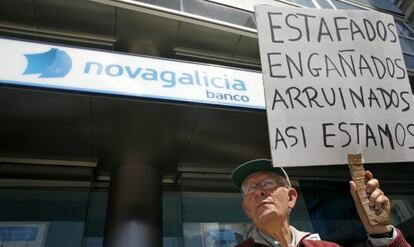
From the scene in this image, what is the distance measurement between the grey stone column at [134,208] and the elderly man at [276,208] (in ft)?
7.68

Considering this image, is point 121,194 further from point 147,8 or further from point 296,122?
point 296,122

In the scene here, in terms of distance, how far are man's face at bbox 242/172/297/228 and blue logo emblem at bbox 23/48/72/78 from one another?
236 centimetres

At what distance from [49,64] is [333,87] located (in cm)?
276

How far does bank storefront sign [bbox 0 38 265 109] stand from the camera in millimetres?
3264

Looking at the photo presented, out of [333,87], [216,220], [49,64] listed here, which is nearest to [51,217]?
[49,64]

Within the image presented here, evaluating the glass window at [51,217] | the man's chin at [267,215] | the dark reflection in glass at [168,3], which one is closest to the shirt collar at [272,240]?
the man's chin at [267,215]

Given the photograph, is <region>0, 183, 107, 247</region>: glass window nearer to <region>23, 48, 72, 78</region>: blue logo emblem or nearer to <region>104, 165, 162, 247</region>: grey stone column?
<region>104, 165, 162, 247</region>: grey stone column

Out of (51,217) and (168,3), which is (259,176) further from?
(168,3)

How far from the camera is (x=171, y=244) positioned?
4.30 metres

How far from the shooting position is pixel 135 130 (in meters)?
4.18

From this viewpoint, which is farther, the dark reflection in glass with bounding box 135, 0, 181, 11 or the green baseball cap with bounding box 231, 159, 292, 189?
the dark reflection in glass with bounding box 135, 0, 181, 11

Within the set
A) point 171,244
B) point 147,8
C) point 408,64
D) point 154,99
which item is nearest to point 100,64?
point 154,99

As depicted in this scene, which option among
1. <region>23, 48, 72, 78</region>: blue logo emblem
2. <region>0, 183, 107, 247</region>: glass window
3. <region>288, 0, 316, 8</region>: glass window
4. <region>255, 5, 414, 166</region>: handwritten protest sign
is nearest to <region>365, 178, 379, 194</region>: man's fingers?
<region>255, 5, 414, 166</region>: handwritten protest sign

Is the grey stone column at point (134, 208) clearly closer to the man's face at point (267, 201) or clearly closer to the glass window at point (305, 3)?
the man's face at point (267, 201)
